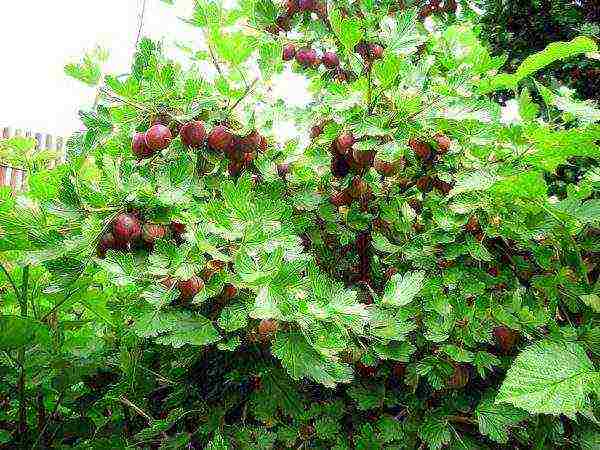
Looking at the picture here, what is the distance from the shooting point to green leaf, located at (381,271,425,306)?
75 centimetres

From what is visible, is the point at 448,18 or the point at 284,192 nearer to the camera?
the point at 284,192

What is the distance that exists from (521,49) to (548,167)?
2609mm

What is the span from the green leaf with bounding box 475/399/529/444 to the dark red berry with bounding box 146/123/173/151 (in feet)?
1.75

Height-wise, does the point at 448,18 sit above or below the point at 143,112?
above

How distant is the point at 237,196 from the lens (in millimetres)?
707

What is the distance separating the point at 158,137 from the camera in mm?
788

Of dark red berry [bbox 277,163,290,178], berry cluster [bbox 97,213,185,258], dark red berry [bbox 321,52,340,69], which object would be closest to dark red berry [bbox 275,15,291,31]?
dark red berry [bbox 321,52,340,69]

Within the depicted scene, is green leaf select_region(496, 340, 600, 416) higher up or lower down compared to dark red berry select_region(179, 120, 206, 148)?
lower down

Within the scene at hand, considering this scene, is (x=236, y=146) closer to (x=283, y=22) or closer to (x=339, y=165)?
(x=339, y=165)

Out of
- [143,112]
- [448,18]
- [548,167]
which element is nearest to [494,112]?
[548,167]

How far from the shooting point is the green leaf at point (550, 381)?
61 cm

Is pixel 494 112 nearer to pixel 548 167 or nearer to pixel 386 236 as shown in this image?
pixel 548 167

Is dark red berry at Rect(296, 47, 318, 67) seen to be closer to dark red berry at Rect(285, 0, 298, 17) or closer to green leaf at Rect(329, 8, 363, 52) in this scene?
dark red berry at Rect(285, 0, 298, 17)

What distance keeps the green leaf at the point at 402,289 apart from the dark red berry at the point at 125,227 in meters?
0.32
